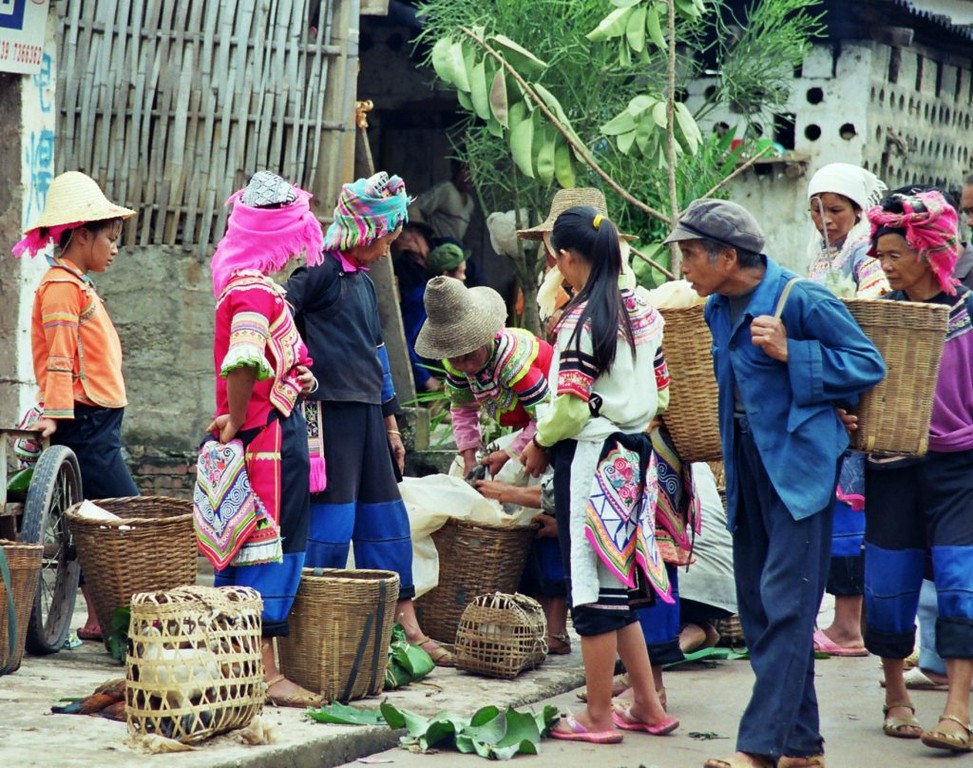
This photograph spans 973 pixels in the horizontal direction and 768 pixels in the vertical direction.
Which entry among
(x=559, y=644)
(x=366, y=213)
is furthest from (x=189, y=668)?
(x=559, y=644)

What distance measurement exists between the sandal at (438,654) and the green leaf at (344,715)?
94cm

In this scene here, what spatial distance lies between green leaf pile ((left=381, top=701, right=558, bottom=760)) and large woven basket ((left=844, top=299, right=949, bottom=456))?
59.5 inches

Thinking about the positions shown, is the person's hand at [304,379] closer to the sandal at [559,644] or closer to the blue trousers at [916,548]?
the sandal at [559,644]

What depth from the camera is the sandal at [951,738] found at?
5355mm

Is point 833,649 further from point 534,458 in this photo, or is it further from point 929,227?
point 929,227

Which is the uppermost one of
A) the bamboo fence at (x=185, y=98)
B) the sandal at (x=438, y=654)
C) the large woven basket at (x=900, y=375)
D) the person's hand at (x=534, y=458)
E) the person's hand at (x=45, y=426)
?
the bamboo fence at (x=185, y=98)

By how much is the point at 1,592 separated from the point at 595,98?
578cm

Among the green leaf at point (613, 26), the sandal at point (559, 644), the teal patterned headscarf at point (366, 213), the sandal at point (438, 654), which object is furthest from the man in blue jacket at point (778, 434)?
the green leaf at point (613, 26)

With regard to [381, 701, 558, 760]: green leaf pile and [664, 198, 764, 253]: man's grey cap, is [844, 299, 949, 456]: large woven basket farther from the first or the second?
[381, 701, 558, 760]: green leaf pile

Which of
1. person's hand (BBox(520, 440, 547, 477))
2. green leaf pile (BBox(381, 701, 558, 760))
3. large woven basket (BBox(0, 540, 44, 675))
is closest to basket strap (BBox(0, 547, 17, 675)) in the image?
large woven basket (BBox(0, 540, 44, 675))

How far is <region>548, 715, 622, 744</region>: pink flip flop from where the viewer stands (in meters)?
5.57

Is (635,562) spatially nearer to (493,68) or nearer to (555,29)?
(493,68)

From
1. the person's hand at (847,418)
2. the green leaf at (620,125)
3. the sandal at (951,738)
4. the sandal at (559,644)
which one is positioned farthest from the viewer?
the green leaf at (620,125)

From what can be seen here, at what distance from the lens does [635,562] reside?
5.59m
